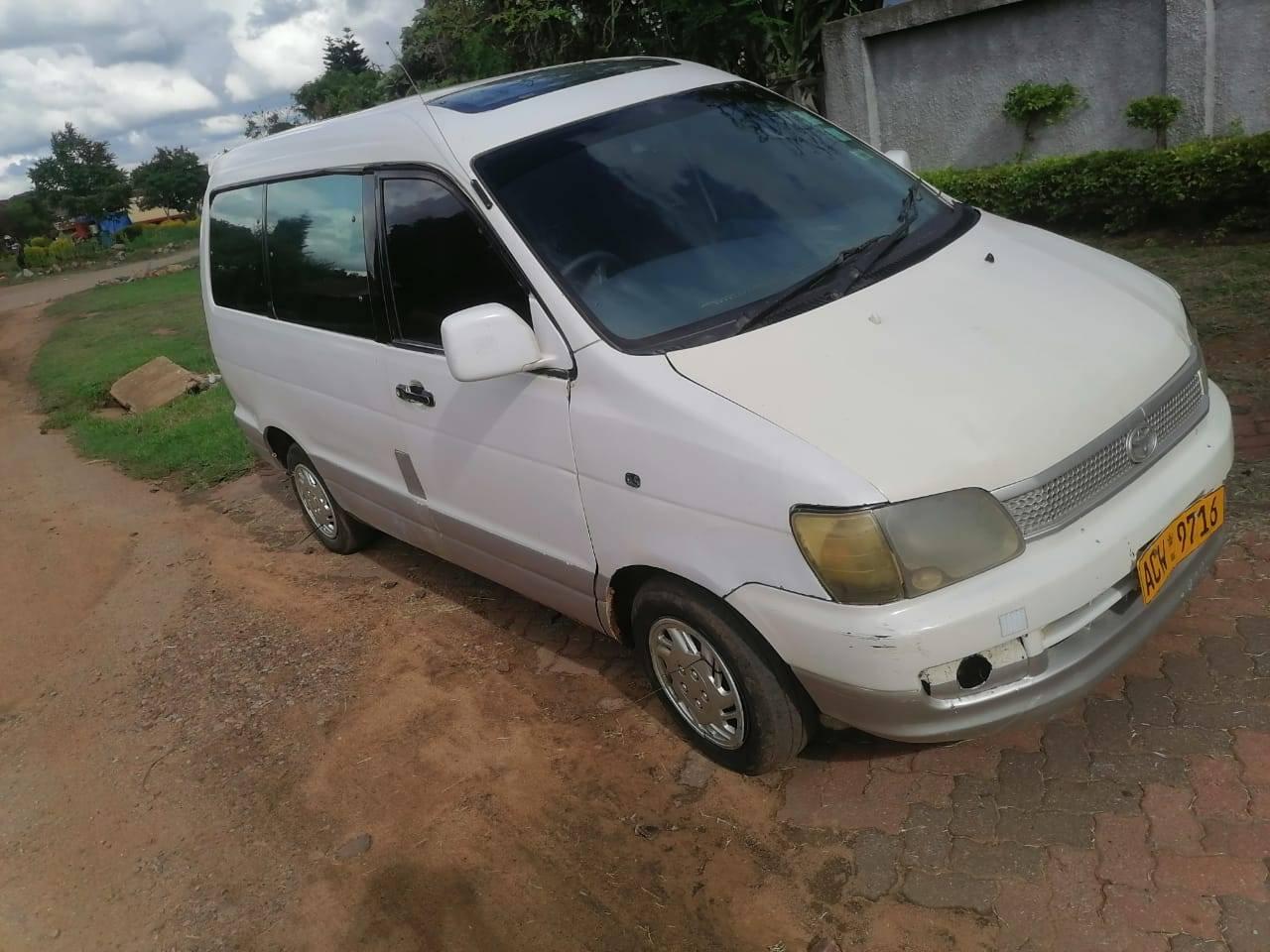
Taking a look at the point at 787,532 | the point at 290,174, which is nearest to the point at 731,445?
the point at 787,532

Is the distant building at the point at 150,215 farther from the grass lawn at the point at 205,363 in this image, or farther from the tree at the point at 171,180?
the grass lawn at the point at 205,363

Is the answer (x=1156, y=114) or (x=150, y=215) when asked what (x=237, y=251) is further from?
(x=150, y=215)

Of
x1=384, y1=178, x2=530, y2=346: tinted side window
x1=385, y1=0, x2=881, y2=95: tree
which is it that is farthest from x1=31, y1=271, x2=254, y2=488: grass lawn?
x1=385, y1=0, x2=881, y2=95: tree

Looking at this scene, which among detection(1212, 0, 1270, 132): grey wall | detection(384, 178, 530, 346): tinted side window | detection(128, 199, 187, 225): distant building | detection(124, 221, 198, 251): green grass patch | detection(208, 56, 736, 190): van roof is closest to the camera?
detection(384, 178, 530, 346): tinted side window

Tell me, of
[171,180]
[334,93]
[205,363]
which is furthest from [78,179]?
[205,363]

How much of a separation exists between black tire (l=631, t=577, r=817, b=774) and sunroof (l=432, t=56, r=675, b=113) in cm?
191

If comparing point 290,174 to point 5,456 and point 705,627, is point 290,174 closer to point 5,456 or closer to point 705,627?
point 705,627

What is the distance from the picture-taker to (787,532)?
8.39ft

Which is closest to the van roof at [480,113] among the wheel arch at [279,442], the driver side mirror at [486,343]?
the driver side mirror at [486,343]

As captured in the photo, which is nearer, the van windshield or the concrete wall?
the van windshield

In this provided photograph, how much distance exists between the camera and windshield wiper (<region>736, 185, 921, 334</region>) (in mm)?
3031

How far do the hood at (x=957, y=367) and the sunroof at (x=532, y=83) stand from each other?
1.49 m

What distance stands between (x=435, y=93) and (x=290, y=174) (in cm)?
82

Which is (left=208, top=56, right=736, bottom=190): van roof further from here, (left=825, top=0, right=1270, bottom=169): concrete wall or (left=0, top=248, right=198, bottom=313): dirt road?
(left=0, top=248, right=198, bottom=313): dirt road
